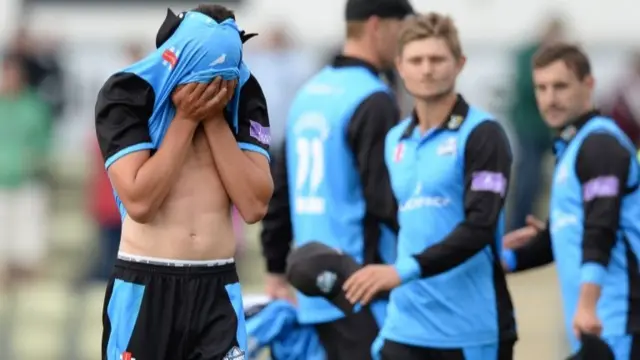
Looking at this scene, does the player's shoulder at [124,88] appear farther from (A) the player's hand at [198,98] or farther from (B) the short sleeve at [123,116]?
(A) the player's hand at [198,98]

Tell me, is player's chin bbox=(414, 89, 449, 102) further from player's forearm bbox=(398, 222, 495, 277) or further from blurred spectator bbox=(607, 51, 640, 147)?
blurred spectator bbox=(607, 51, 640, 147)

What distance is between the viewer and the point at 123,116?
5707 millimetres

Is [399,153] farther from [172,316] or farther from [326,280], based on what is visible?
[172,316]

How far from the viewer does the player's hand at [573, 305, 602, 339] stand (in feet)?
22.4

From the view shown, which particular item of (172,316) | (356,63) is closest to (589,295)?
(356,63)

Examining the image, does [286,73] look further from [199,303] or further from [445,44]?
[199,303]

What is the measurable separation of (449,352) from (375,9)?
1.76 meters

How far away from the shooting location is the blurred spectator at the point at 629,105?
13242mm

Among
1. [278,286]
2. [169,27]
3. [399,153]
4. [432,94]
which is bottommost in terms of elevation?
[278,286]

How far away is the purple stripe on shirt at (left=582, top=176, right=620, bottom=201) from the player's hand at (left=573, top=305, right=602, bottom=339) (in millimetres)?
463

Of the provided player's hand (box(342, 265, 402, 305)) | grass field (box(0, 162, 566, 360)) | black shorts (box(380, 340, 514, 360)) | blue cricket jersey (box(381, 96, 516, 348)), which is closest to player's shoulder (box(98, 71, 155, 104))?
player's hand (box(342, 265, 402, 305))

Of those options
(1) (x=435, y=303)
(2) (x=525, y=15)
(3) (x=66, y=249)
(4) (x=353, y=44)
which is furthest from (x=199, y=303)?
(2) (x=525, y=15)

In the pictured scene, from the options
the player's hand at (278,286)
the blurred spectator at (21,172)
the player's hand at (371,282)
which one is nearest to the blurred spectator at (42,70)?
the blurred spectator at (21,172)

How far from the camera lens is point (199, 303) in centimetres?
574
